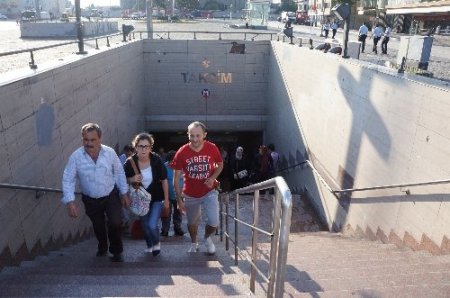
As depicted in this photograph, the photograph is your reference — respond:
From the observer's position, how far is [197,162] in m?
4.57

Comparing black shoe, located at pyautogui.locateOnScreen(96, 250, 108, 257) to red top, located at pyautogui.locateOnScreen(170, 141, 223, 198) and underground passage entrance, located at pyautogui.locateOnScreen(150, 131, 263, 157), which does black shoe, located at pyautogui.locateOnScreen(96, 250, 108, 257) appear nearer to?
Result: red top, located at pyautogui.locateOnScreen(170, 141, 223, 198)

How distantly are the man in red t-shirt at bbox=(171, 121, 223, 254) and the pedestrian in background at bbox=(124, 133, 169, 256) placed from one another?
16 cm

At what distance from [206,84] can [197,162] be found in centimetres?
1172

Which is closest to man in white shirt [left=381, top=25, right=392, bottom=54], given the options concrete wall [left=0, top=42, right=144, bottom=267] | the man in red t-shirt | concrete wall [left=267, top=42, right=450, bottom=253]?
concrete wall [left=267, top=42, right=450, bottom=253]

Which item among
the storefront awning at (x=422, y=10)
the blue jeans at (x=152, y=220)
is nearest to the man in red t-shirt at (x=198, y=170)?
the blue jeans at (x=152, y=220)

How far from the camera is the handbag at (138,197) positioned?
443 cm

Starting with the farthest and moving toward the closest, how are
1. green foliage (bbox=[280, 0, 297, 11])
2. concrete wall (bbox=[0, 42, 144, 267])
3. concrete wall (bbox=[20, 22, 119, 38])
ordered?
1. green foliage (bbox=[280, 0, 297, 11])
2. concrete wall (bbox=[20, 22, 119, 38])
3. concrete wall (bbox=[0, 42, 144, 267])

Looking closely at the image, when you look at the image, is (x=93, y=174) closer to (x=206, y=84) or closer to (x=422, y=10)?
(x=206, y=84)

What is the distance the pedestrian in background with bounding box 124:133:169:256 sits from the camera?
14.0 feet

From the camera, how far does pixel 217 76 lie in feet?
52.1

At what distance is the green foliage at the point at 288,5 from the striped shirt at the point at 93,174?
72.1 m

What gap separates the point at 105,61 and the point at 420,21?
2591cm

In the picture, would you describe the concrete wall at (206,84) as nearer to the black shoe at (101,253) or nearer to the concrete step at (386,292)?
the black shoe at (101,253)

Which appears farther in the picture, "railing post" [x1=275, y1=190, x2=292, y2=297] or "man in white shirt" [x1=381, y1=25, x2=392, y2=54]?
"man in white shirt" [x1=381, y1=25, x2=392, y2=54]
